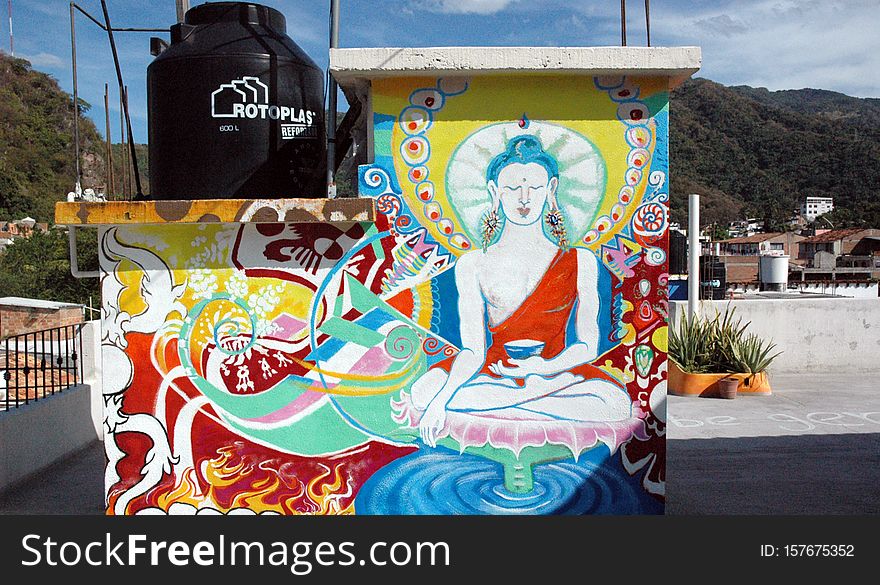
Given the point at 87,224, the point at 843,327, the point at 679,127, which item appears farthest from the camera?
the point at 679,127

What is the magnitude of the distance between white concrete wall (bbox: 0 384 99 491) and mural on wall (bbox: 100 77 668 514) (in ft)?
10.9

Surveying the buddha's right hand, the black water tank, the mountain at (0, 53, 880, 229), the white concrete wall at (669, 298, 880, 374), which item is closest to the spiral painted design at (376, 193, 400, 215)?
the black water tank

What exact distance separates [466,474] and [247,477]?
1.31 m

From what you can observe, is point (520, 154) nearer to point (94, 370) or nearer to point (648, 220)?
point (648, 220)

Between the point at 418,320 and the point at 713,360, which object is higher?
the point at 418,320

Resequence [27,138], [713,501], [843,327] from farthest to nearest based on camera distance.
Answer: [27,138] → [843,327] → [713,501]

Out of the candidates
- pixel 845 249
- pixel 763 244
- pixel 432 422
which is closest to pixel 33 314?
pixel 432 422

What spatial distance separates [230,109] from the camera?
485cm

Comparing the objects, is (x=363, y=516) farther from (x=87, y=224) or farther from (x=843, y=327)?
(x=843, y=327)

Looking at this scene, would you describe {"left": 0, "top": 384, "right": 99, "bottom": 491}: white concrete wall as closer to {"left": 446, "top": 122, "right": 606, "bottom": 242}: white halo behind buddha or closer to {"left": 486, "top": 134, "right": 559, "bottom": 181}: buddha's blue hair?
{"left": 446, "top": 122, "right": 606, "bottom": 242}: white halo behind buddha

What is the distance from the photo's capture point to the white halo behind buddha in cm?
477

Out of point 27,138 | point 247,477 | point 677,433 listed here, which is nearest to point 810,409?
point 677,433

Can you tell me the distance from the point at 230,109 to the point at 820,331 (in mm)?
11848

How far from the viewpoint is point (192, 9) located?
16.8ft
